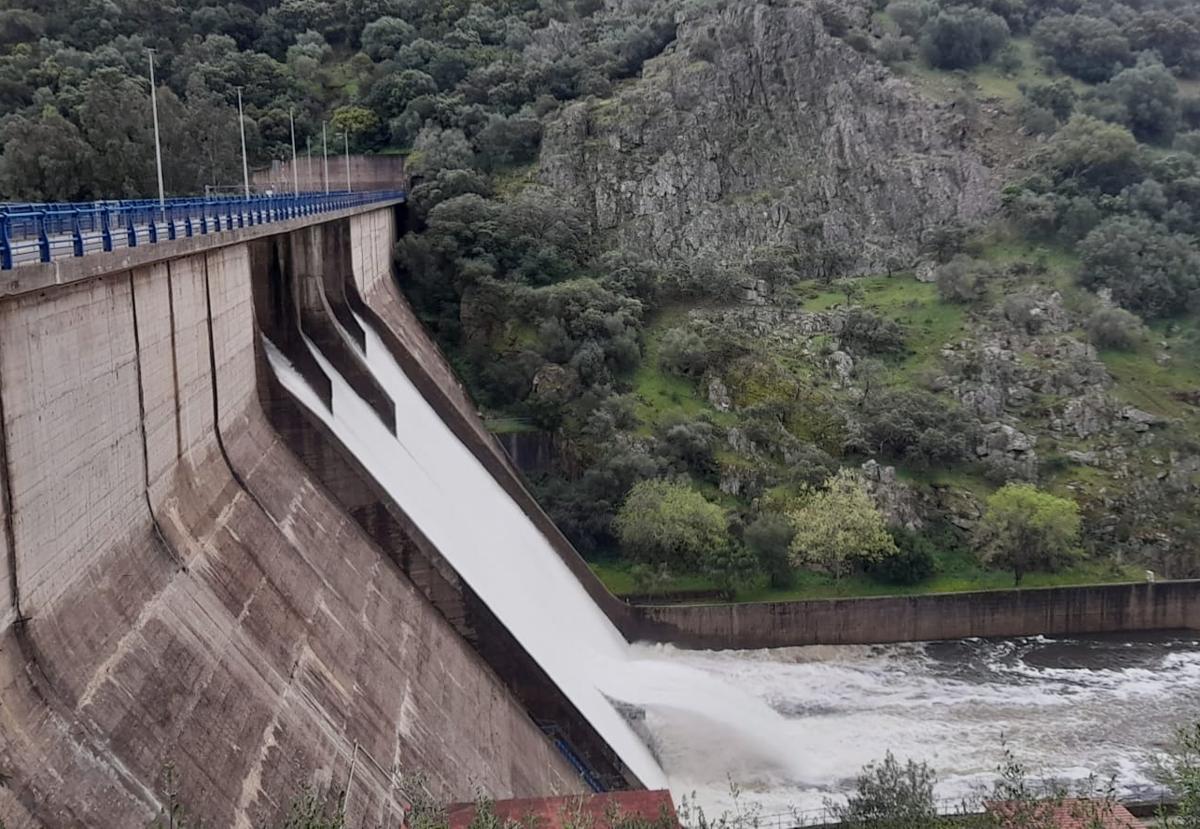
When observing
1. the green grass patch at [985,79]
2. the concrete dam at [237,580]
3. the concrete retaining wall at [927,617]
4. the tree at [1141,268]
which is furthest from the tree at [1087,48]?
the concrete dam at [237,580]

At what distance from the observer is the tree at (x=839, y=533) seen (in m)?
28.0

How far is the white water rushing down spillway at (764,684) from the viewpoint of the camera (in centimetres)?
1984

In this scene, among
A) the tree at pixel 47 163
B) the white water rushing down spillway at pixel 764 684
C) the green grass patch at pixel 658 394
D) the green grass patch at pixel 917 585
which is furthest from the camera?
the green grass patch at pixel 658 394

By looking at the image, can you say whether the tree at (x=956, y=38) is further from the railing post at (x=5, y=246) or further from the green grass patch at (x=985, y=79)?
the railing post at (x=5, y=246)

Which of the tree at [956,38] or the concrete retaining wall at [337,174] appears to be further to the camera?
the tree at [956,38]

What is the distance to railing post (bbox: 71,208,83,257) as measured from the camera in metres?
9.80

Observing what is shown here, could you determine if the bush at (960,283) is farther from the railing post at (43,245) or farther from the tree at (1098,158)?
the railing post at (43,245)

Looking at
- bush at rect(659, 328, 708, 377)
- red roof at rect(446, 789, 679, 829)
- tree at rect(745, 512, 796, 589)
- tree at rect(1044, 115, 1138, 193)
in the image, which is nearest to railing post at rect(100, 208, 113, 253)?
red roof at rect(446, 789, 679, 829)

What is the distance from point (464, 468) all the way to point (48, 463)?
655 inches

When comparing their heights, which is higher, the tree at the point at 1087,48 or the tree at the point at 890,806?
the tree at the point at 1087,48

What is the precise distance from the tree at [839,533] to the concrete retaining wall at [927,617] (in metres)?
1.49

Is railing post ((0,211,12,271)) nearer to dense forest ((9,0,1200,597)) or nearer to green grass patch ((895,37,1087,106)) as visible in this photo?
dense forest ((9,0,1200,597))

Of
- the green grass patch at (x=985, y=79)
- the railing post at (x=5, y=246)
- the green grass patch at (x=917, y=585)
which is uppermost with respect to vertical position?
the green grass patch at (x=985, y=79)

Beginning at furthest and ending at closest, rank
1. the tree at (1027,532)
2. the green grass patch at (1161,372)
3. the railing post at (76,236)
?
the green grass patch at (1161,372) → the tree at (1027,532) → the railing post at (76,236)
